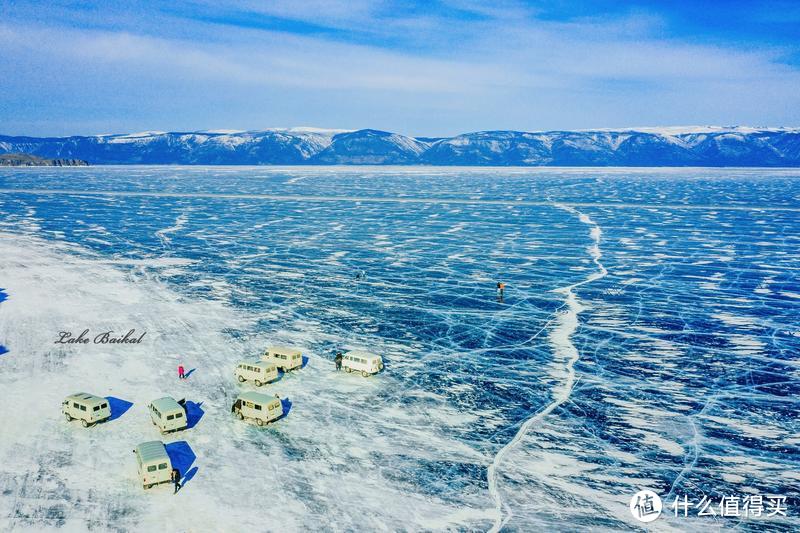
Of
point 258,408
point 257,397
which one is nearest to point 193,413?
point 257,397

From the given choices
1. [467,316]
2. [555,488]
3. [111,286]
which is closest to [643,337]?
[467,316]

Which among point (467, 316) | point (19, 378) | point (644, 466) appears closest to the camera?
point (644, 466)

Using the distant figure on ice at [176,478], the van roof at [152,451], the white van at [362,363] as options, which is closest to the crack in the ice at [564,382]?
the white van at [362,363]

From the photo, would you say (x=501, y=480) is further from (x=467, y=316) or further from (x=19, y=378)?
(x=19, y=378)

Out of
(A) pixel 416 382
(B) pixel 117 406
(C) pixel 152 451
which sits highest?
(C) pixel 152 451

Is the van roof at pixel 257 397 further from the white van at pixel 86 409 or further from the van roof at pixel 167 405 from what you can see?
the white van at pixel 86 409

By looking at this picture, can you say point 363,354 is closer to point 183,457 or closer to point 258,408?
point 258,408
